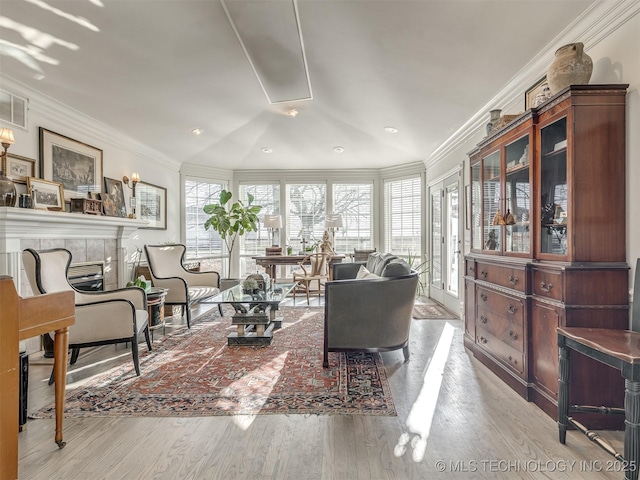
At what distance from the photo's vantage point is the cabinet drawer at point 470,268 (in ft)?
10.6

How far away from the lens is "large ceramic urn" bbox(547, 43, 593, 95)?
6.98 feet

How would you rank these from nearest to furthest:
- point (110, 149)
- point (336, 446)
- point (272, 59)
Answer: point (336, 446), point (272, 59), point (110, 149)

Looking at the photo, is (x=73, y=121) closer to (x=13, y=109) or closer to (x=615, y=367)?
(x=13, y=109)

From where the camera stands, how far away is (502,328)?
2.70 metres

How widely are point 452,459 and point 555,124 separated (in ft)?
6.85

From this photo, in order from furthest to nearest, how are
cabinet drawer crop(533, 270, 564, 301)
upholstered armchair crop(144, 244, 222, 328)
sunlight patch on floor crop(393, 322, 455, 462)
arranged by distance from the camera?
upholstered armchair crop(144, 244, 222, 328)
cabinet drawer crop(533, 270, 564, 301)
sunlight patch on floor crop(393, 322, 455, 462)

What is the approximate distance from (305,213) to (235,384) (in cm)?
494

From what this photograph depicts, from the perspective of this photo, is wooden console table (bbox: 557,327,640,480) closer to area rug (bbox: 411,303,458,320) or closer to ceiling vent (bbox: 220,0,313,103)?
area rug (bbox: 411,303,458,320)

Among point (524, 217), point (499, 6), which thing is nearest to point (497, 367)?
point (524, 217)

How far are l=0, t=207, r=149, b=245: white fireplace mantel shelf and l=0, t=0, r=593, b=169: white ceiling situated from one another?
1.28 metres

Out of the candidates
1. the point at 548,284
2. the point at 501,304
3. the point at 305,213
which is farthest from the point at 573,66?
the point at 305,213

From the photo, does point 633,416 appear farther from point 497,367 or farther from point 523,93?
point 523,93

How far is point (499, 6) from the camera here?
2.42 m

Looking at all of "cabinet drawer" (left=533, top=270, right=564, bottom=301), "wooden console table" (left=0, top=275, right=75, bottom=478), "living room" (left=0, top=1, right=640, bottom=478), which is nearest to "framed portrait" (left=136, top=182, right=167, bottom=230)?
"living room" (left=0, top=1, right=640, bottom=478)
